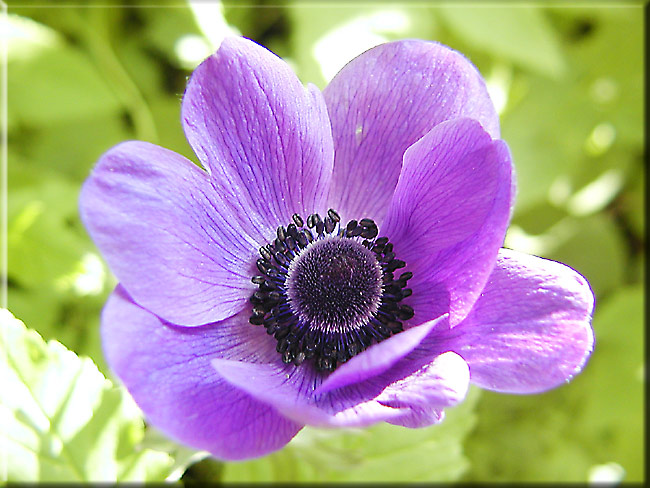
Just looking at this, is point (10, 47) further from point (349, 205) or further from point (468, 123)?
point (468, 123)

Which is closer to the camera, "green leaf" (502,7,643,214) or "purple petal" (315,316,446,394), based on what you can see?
"purple petal" (315,316,446,394)

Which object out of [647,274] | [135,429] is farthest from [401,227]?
[647,274]

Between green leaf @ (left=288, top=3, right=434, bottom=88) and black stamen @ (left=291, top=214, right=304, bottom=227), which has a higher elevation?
green leaf @ (left=288, top=3, right=434, bottom=88)

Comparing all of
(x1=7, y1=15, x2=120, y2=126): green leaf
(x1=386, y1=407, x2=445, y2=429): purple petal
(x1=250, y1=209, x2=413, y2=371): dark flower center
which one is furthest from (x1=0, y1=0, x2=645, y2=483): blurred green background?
(x1=386, y1=407, x2=445, y2=429): purple petal

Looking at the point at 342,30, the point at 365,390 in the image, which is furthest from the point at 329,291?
the point at 342,30

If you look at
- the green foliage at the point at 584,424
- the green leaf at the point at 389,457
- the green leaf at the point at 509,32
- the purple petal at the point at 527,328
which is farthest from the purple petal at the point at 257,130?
the green foliage at the point at 584,424

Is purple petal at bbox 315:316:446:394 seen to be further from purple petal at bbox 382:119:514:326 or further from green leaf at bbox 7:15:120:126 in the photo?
green leaf at bbox 7:15:120:126
